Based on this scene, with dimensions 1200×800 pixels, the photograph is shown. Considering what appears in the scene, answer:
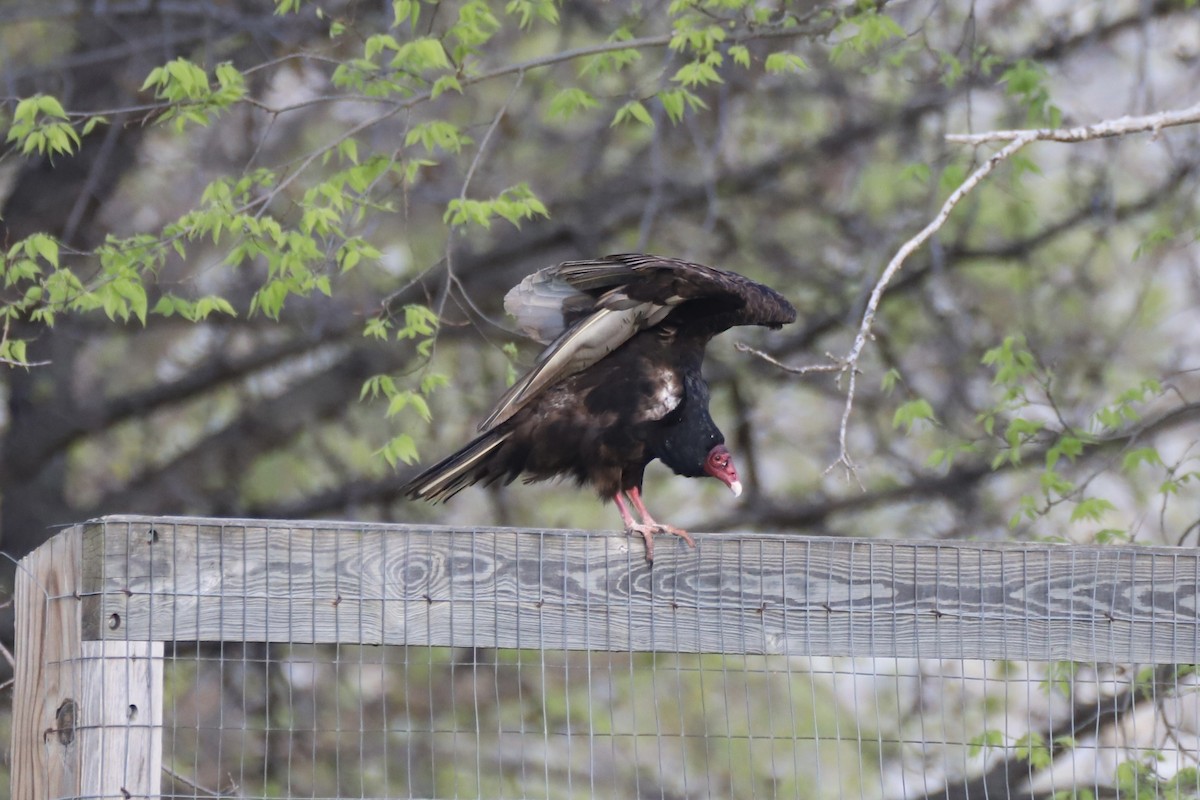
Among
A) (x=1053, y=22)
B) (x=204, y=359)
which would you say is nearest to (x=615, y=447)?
(x=204, y=359)

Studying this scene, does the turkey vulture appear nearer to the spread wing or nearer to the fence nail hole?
the spread wing

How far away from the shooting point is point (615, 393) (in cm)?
392

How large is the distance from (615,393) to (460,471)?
456 mm

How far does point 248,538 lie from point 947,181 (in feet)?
13.2

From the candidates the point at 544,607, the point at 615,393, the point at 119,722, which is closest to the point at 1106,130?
the point at 615,393

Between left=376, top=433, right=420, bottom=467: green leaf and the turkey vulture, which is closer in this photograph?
the turkey vulture

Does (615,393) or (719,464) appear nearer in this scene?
(615,393)

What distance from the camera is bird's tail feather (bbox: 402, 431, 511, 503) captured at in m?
3.72

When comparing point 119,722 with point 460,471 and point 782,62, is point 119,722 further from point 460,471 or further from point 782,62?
point 782,62

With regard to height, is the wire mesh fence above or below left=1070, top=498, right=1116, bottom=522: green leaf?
below

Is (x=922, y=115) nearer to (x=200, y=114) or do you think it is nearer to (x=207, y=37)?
(x=207, y=37)

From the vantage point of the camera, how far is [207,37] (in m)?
6.29

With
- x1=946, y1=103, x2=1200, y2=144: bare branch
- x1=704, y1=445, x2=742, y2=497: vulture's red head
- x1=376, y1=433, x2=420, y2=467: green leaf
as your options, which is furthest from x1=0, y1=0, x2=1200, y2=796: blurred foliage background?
x1=946, y1=103, x2=1200, y2=144: bare branch

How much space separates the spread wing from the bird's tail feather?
0.51 ft
